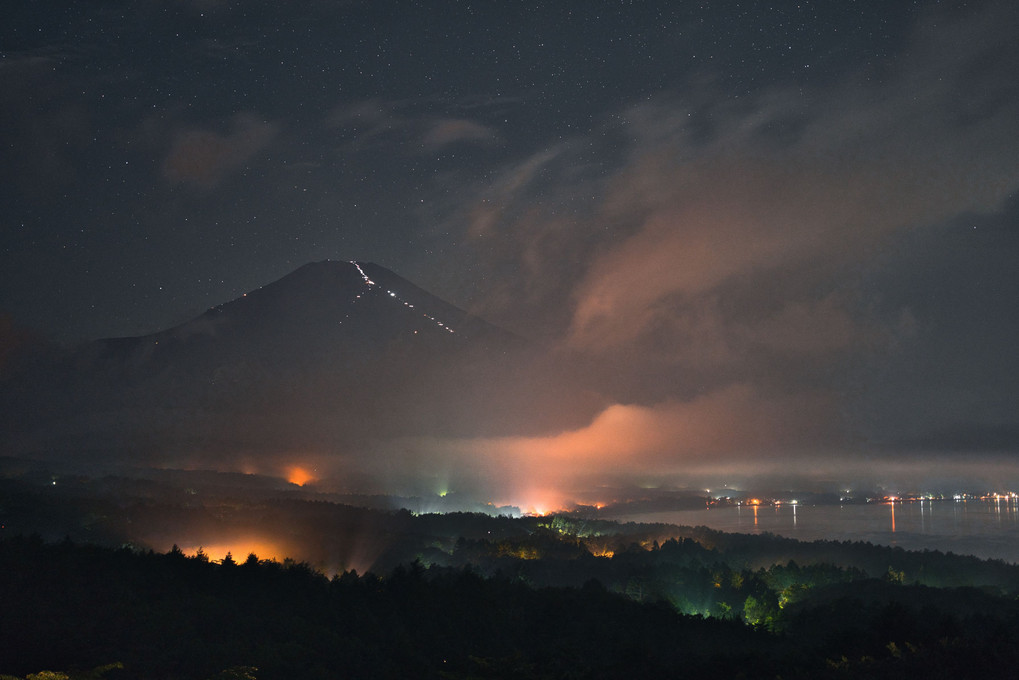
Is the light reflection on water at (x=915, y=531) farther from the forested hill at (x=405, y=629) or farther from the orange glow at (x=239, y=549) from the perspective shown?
the orange glow at (x=239, y=549)

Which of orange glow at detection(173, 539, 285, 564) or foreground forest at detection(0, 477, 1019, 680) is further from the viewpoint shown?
orange glow at detection(173, 539, 285, 564)

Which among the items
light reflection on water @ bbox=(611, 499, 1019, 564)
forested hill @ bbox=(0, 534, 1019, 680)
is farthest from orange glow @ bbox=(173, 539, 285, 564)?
light reflection on water @ bbox=(611, 499, 1019, 564)

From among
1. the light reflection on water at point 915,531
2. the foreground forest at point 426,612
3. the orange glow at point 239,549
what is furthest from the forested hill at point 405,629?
the light reflection on water at point 915,531

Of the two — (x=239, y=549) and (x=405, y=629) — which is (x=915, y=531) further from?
(x=405, y=629)

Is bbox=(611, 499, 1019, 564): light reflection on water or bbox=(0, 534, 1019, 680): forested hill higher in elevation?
bbox=(0, 534, 1019, 680): forested hill

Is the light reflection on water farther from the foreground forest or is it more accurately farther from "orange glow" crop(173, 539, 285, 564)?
"orange glow" crop(173, 539, 285, 564)

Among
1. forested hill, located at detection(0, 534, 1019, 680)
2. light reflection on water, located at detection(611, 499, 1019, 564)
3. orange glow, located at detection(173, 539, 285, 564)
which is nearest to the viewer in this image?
forested hill, located at detection(0, 534, 1019, 680)

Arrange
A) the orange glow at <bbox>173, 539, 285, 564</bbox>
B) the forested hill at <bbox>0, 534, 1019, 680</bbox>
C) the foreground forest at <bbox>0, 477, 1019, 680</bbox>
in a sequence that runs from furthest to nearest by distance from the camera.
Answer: the orange glow at <bbox>173, 539, 285, 564</bbox>
the foreground forest at <bbox>0, 477, 1019, 680</bbox>
the forested hill at <bbox>0, 534, 1019, 680</bbox>

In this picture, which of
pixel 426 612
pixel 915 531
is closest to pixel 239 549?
pixel 426 612

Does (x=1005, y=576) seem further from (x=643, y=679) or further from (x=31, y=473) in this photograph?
(x=31, y=473)
